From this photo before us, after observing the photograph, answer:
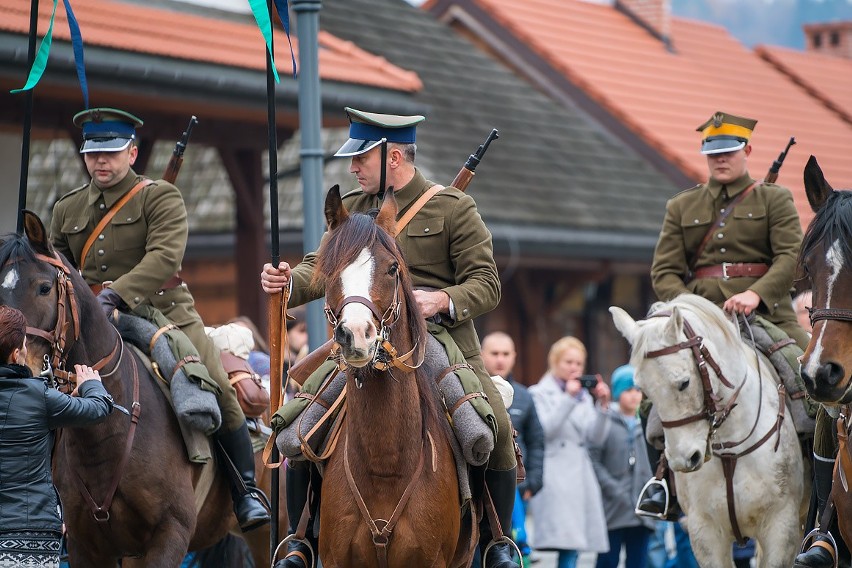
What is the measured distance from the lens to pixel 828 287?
22.2ft

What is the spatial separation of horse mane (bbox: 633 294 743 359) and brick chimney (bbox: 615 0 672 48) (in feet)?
68.2

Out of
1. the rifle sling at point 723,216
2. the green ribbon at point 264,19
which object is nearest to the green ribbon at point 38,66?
the green ribbon at point 264,19

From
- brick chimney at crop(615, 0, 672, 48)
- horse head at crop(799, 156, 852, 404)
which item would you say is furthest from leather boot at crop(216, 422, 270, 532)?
brick chimney at crop(615, 0, 672, 48)

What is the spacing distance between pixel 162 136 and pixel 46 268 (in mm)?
6689

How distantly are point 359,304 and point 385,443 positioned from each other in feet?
2.67

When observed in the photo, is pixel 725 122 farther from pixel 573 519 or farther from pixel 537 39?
pixel 537 39

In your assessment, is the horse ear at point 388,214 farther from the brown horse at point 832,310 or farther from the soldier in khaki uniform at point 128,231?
the soldier in khaki uniform at point 128,231

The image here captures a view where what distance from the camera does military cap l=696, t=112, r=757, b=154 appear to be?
973 cm

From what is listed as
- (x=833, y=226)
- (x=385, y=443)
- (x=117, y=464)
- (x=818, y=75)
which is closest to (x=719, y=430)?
(x=833, y=226)

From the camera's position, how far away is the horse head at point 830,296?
6531 millimetres

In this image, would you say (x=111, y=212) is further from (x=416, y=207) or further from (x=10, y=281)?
(x=416, y=207)

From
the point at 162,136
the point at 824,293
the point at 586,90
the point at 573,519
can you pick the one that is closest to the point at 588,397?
the point at 573,519

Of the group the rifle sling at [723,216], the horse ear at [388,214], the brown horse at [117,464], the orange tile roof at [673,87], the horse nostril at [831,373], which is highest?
the horse ear at [388,214]

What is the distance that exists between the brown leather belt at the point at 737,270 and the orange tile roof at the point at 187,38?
5190mm
